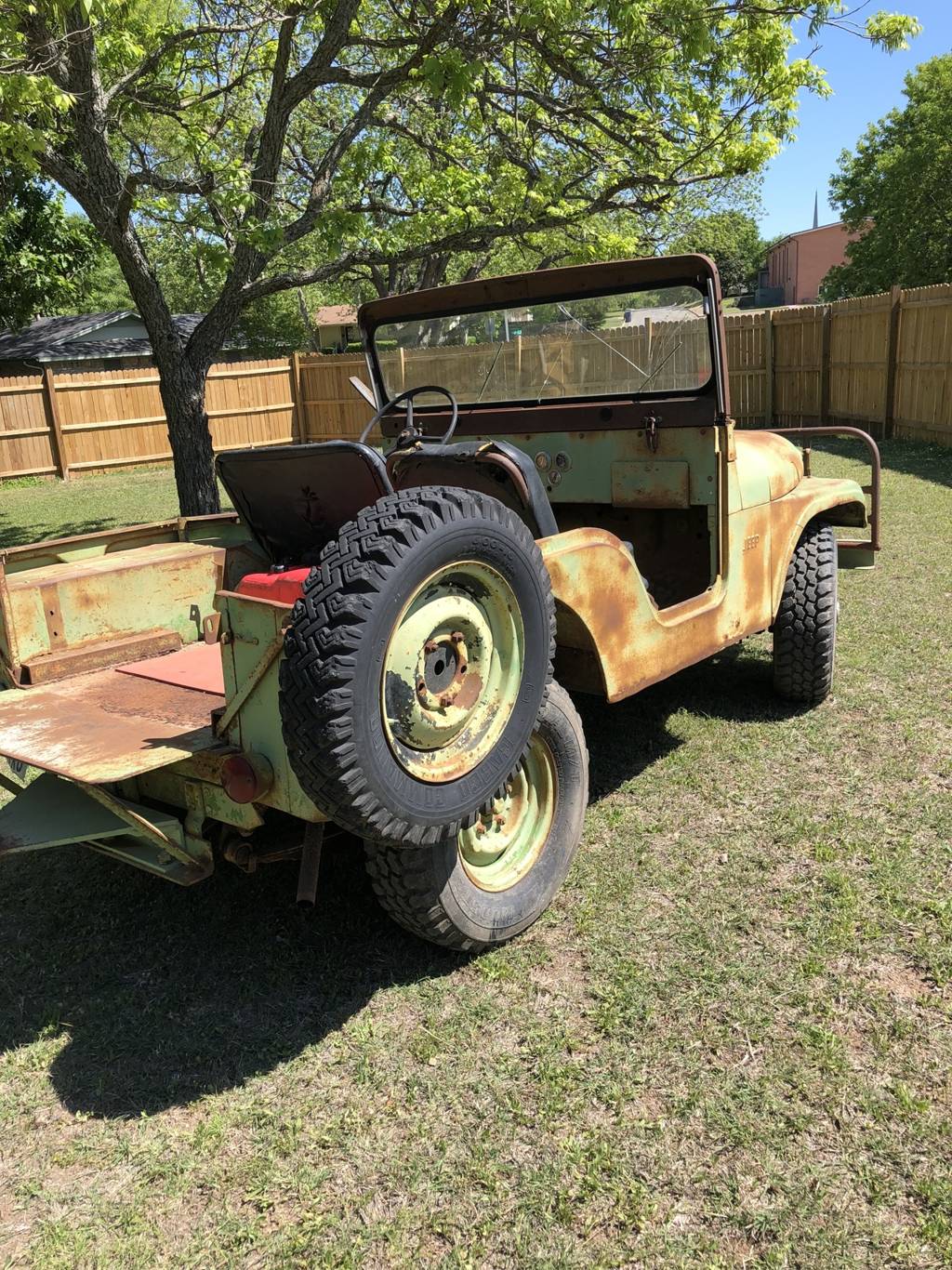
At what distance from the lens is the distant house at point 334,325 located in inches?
2085

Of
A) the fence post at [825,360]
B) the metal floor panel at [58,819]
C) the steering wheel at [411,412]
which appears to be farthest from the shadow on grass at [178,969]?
the fence post at [825,360]

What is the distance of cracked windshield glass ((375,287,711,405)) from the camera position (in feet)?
12.4

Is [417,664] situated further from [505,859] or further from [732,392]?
[732,392]

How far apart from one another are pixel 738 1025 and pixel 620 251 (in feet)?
29.4

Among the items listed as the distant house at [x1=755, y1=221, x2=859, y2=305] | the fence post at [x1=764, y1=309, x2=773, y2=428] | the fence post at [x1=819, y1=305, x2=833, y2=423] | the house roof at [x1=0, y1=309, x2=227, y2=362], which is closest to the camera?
the fence post at [x1=819, y1=305, x2=833, y2=423]

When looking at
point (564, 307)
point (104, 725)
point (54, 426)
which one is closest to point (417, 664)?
point (104, 725)

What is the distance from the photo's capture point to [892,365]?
46.5 ft

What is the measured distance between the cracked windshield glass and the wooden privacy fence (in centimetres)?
1043

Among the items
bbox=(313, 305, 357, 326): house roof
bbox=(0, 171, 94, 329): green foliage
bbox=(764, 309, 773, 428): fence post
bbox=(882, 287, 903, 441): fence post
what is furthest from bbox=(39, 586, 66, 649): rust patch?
bbox=(313, 305, 357, 326): house roof

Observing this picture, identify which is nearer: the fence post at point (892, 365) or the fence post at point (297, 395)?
the fence post at point (892, 365)

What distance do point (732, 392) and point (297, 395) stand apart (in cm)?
842

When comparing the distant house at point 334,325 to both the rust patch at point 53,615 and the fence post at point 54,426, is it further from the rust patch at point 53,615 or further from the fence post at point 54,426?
the rust patch at point 53,615

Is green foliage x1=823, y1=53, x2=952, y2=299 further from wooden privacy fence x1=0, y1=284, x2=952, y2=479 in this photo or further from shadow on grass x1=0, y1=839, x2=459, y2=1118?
shadow on grass x1=0, y1=839, x2=459, y2=1118

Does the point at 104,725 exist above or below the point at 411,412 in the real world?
below
